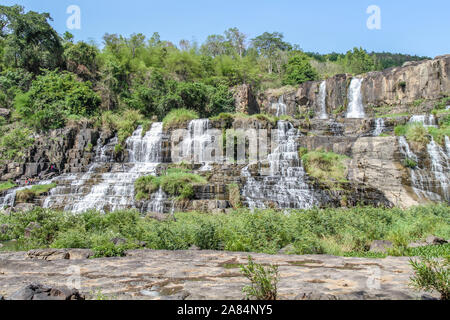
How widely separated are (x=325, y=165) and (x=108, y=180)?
13369mm

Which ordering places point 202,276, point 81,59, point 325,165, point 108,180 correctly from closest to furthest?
point 202,276 < point 325,165 < point 108,180 < point 81,59

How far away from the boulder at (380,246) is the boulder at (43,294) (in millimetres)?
6536

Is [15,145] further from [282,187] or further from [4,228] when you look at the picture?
[282,187]

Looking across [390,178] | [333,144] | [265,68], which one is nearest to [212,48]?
[265,68]

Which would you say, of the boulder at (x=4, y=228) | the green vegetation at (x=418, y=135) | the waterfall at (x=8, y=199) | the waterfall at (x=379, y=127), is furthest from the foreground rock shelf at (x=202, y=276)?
the waterfall at (x=379, y=127)

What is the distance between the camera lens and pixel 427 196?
17.9m

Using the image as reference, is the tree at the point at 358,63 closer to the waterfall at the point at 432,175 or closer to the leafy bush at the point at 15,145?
the waterfall at the point at 432,175

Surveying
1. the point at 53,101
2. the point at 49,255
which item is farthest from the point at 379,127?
the point at 53,101

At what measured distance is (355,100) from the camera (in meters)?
34.3

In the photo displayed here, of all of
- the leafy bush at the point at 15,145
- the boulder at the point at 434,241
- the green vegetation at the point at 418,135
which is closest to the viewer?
the boulder at the point at 434,241

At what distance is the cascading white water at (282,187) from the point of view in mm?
17922

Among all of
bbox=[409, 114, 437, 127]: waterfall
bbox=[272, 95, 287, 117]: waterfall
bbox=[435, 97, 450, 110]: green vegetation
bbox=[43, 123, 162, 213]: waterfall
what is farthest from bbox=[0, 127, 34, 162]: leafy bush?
bbox=[435, 97, 450, 110]: green vegetation
